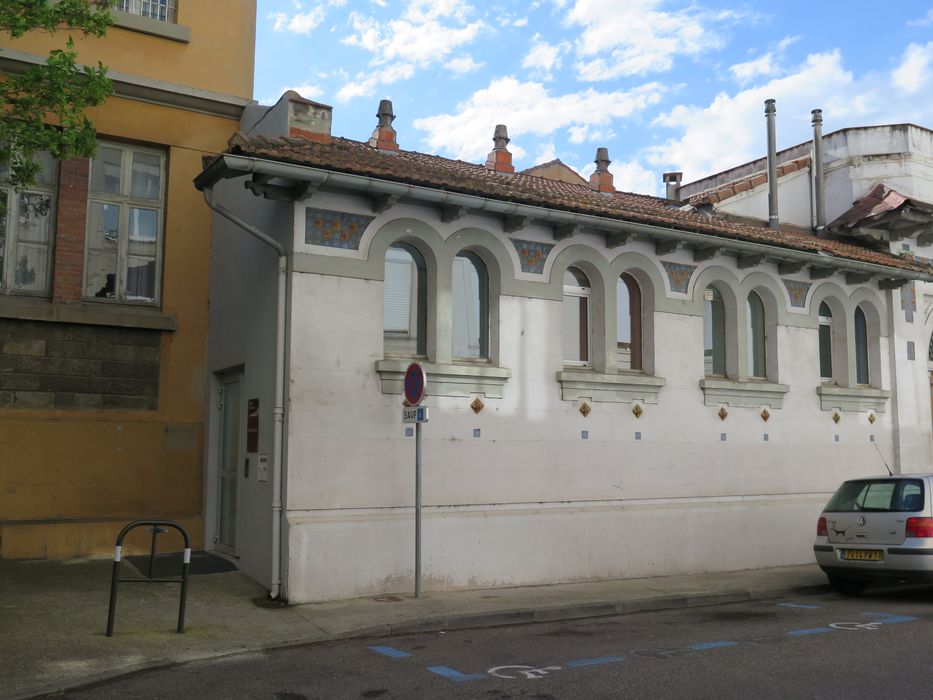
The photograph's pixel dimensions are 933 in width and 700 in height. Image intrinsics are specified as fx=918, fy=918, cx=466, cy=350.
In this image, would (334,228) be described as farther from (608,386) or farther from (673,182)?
(673,182)

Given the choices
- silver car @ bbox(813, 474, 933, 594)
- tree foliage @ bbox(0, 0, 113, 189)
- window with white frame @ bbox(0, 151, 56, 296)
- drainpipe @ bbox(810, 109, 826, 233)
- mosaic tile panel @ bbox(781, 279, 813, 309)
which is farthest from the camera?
drainpipe @ bbox(810, 109, 826, 233)

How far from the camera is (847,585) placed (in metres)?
11.8

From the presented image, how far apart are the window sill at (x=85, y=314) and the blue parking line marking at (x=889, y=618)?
31.8 ft

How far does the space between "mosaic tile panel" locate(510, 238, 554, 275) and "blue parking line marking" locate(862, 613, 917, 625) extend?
589 centimetres

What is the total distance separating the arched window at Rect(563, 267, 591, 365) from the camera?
43.4 feet

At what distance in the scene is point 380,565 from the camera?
10.7m

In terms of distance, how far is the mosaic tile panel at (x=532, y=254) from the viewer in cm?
1254

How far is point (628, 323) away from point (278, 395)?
5.78 m

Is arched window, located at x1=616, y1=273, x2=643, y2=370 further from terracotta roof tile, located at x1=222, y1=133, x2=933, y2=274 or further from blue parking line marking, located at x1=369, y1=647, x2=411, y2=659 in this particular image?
blue parking line marking, located at x1=369, y1=647, x2=411, y2=659

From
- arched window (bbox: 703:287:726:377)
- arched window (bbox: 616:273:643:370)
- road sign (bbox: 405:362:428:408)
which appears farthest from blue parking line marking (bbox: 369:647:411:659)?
arched window (bbox: 703:287:726:377)

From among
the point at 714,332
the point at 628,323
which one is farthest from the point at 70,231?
the point at 714,332

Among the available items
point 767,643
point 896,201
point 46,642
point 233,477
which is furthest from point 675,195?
point 46,642

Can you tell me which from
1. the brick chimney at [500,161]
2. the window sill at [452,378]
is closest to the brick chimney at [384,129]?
the brick chimney at [500,161]

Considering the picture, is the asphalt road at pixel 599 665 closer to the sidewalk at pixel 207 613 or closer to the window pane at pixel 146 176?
the sidewalk at pixel 207 613
